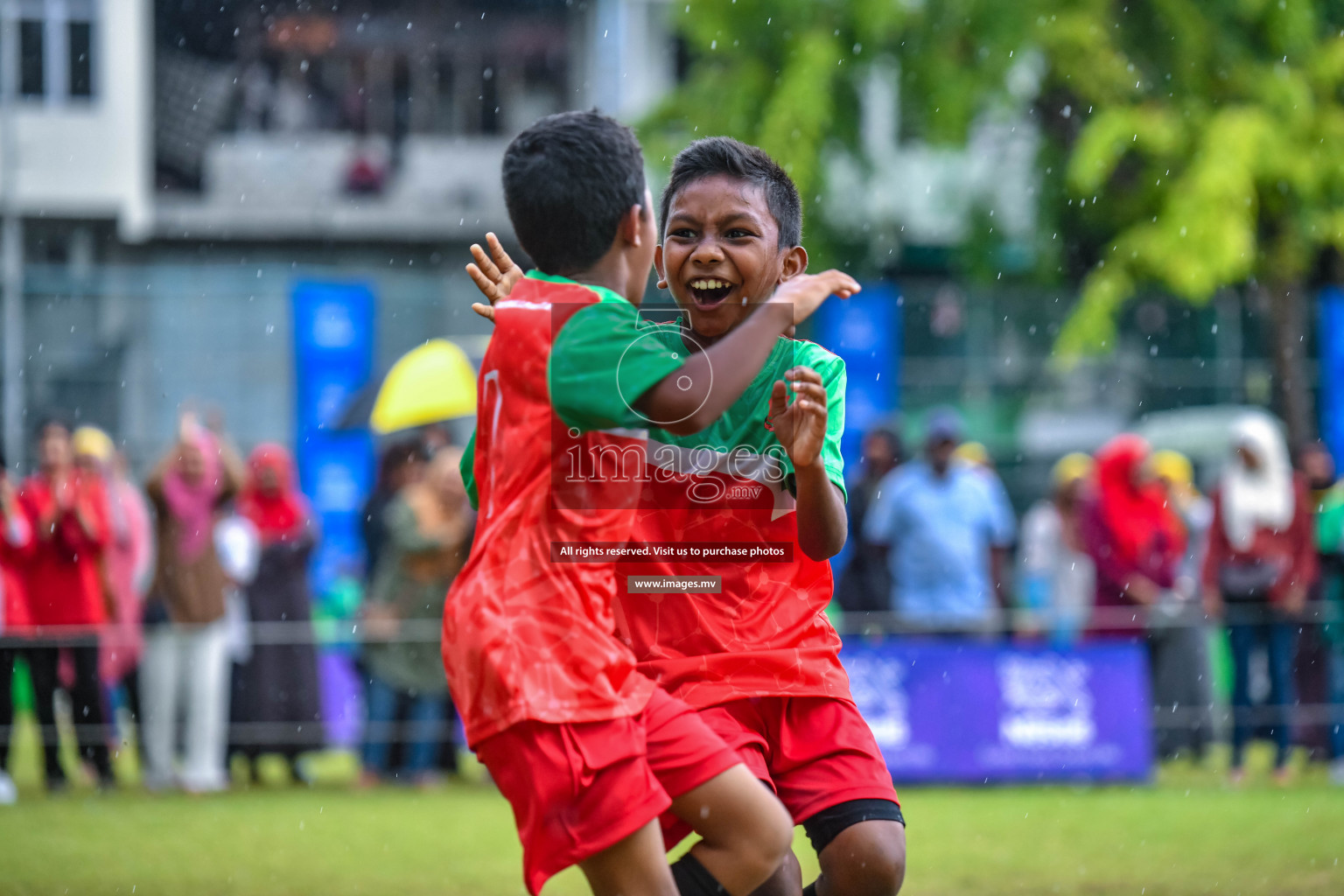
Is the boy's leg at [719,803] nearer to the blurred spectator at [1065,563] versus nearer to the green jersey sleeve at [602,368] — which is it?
the green jersey sleeve at [602,368]

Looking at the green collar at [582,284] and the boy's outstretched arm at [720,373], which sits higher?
the green collar at [582,284]

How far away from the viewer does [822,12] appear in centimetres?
1655

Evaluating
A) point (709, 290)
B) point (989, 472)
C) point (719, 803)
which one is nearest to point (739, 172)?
point (709, 290)

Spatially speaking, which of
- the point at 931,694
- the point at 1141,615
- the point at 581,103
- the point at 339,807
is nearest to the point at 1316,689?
the point at 1141,615

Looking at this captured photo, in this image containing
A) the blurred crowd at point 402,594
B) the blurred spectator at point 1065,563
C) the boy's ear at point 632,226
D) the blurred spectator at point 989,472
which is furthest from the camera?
the blurred spectator at point 989,472

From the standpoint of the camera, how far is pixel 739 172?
3508mm

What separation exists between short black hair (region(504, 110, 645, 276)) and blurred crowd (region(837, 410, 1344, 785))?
23.3 ft

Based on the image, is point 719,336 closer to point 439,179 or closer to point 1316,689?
point 1316,689

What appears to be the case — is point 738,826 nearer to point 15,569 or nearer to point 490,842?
point 490,842

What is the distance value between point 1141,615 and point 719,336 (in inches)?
293

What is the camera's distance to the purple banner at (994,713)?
9.63m

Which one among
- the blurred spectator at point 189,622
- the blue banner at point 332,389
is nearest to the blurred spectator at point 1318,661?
the blurred spectator at point 189,622

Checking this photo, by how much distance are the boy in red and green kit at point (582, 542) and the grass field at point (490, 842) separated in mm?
3493

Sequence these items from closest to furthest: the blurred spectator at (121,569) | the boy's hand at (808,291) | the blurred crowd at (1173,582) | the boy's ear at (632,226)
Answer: the boy's hand at (808,291), the boy's ear at (632,226), the blurred spectator at (121,569), the blurred crowd at (1173,582)
